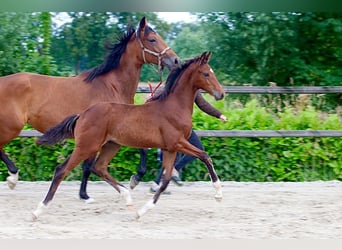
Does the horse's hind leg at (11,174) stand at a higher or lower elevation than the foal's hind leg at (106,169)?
lower

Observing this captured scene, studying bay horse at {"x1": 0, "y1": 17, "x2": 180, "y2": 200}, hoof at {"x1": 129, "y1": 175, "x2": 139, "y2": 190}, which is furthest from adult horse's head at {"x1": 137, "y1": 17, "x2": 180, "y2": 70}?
hoof at {"x1": 129, "y1": 175, "x2": 139, "y2": 190}

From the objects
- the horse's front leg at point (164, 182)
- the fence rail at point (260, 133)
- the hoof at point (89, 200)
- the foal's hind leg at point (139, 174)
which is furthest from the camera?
the fence rail at point (260, 133)

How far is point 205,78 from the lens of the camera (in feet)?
19.9

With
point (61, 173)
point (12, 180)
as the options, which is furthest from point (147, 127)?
point (12, 180)

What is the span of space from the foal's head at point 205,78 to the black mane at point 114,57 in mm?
1110

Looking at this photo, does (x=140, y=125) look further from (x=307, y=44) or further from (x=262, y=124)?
(x=307, y=44)

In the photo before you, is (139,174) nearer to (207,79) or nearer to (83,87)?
(83,87)

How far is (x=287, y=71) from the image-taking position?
11734 mm

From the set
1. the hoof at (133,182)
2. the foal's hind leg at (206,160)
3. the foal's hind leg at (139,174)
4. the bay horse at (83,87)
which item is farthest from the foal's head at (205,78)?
the hoof at (133,182)

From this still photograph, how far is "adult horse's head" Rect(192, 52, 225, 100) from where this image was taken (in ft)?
19.9

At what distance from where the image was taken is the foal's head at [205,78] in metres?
6.05

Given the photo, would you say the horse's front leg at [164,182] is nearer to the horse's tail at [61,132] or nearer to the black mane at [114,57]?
the horse's tail at [61,132]

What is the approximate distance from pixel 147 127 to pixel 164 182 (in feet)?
1.80

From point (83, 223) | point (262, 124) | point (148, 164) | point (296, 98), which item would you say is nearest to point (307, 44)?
point (296, 98)
